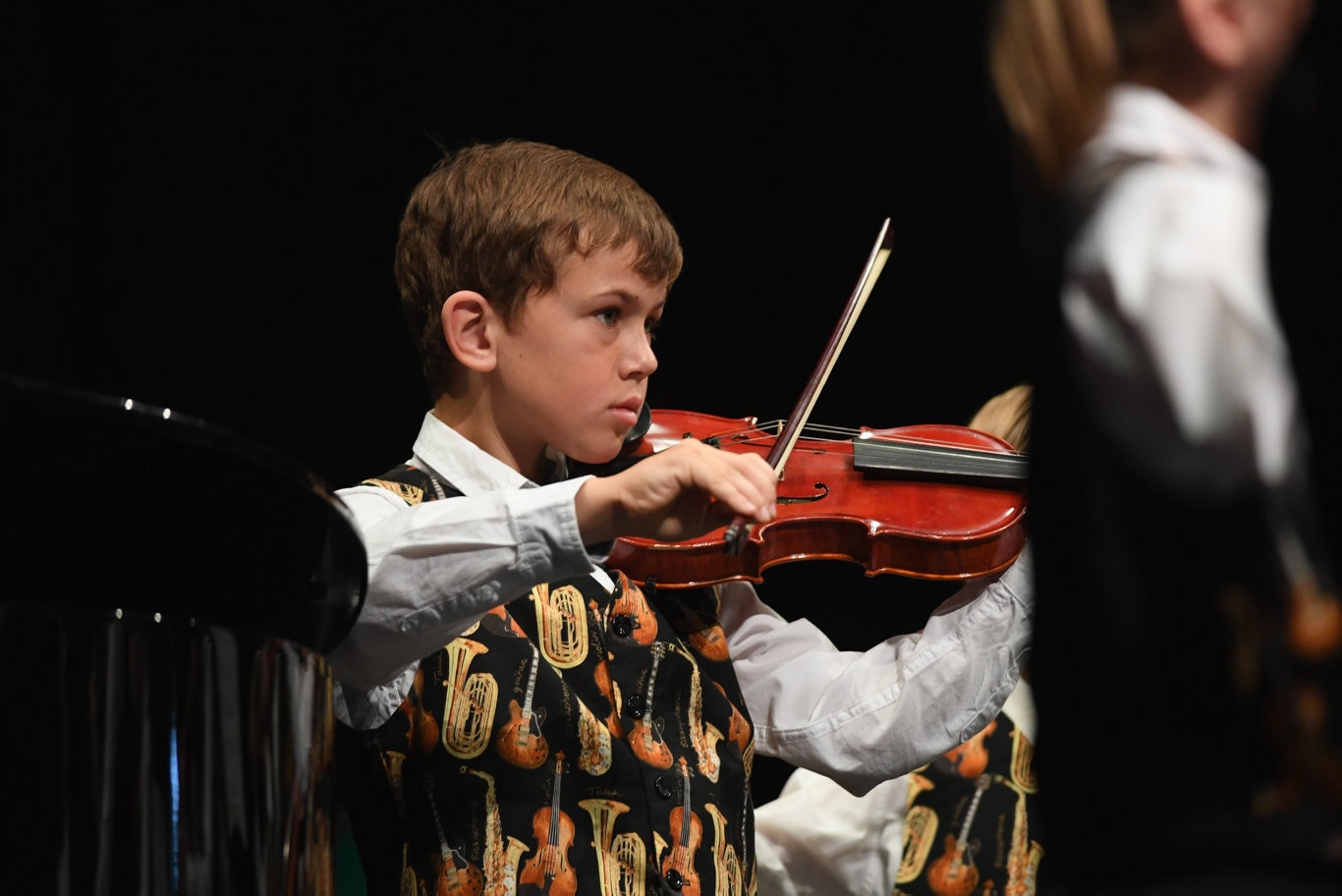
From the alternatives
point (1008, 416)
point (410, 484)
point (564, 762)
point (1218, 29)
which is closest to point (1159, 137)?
point (1218, 29)

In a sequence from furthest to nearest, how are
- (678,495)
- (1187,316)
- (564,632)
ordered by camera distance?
(564,632)
(678,495)
(1187,316)

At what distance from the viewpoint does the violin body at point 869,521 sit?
4.59 feet

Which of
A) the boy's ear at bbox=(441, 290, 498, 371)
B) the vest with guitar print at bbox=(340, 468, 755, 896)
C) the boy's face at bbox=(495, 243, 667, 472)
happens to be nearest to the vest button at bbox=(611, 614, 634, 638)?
the vest with guitar print at bbox=(340, 468, 755, 896)

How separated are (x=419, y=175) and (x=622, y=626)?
3.52ft

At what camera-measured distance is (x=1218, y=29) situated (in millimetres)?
449

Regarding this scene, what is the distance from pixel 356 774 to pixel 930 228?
130cm

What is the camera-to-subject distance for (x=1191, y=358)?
0.41m

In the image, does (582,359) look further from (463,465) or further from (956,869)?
(956,869)

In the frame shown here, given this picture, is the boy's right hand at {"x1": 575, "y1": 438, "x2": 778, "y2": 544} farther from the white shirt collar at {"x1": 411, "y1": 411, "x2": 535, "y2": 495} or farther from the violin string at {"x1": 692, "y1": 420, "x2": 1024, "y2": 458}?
the violin string at {"x1": 692, "y1": 420, "x2": 1024, "y2": 458}

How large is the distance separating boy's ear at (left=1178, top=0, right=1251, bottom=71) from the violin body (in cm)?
96

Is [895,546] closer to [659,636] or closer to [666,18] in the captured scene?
[659,636]

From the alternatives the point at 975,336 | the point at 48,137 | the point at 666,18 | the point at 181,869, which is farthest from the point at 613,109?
the point at 181,869

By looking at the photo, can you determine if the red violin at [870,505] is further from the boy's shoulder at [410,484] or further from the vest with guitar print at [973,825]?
the vest with guitar print at [973,825]

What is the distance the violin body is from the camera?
1399 mm
